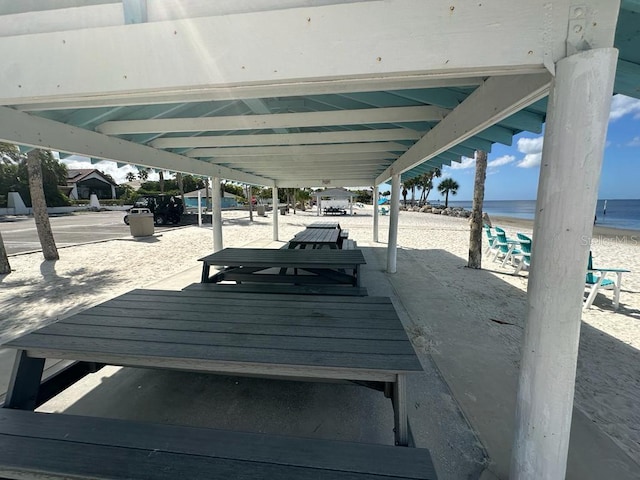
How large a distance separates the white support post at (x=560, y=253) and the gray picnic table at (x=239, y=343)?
64 cm

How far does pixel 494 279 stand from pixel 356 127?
496 cm

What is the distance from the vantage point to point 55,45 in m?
1.65

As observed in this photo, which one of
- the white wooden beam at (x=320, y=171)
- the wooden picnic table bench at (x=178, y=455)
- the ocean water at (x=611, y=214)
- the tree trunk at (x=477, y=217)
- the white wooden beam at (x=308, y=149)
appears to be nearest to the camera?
the wooden picnic table bench at (x=178, y=455)

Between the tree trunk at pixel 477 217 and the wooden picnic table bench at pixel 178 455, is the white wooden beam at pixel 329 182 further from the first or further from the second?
the wooden picnic table bench at pixel 178 455

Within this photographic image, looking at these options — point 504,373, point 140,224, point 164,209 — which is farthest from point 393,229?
point 164,209

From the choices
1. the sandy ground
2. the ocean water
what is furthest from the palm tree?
the sandy ground

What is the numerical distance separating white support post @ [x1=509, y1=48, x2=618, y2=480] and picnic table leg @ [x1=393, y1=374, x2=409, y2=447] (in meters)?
0.64

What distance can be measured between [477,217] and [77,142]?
8.28 metres

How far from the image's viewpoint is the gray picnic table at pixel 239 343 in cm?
166

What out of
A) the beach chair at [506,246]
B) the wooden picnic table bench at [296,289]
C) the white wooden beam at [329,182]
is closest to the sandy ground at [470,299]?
the beach chair at [506,246]

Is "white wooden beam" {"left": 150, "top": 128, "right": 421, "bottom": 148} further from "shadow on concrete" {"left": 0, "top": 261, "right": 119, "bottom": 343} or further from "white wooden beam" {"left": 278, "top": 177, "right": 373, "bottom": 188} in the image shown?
"white wooden beam" {"left": 278, "top": 177, "right": 373, "bottom": 188}

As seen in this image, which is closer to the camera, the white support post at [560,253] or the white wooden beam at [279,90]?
the white support post at [560,253]

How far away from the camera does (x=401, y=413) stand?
1597mm

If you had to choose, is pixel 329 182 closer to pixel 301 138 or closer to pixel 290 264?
pixel 301 138
